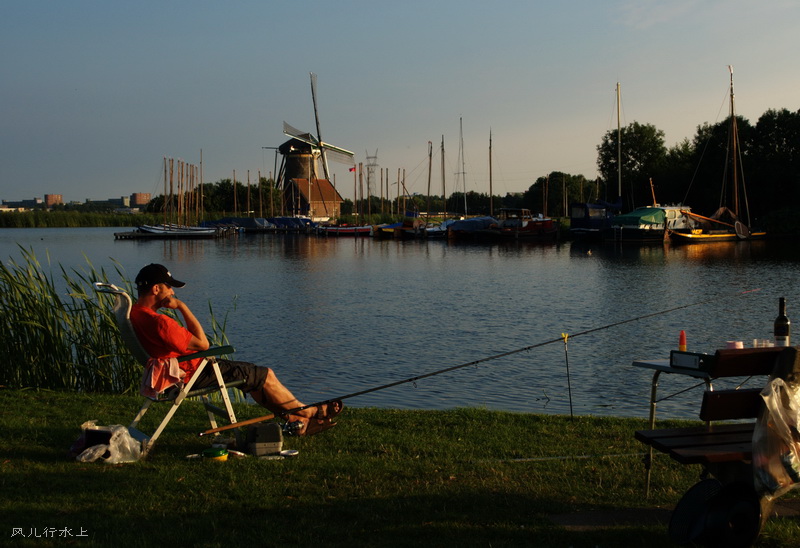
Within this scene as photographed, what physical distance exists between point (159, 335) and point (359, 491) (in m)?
1.96

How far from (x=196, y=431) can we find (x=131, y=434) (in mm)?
1053

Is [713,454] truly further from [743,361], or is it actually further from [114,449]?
[114,449]

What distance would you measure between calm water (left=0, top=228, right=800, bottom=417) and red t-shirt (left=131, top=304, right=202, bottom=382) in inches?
191

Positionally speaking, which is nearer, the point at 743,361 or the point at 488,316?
the point at 743,361

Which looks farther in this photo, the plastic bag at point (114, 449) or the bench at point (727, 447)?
the plastic bag at point (114, 449)

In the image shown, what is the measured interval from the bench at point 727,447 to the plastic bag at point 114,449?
11.7 feet

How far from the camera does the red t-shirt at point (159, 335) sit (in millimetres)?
6213

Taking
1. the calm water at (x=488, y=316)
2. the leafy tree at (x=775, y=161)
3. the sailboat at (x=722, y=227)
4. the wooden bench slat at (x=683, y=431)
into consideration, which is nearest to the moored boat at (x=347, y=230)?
the calm water at (x=488, y=316)

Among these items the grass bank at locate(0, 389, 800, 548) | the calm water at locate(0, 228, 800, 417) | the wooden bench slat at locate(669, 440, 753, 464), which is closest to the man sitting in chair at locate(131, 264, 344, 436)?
the grass bank at locate(0, 389, 800, 548)

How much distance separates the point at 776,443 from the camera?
4320 mm

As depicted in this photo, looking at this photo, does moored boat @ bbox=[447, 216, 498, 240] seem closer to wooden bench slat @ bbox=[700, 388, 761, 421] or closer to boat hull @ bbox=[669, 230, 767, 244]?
boat hull @ bbox=[669, 230, 767, 244]

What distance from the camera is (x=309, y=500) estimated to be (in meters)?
5.20

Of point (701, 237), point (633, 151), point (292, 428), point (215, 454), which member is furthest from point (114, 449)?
point (633, 151)

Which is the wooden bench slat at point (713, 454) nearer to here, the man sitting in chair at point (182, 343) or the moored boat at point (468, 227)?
the man sitting in chair at point (182, 343)
